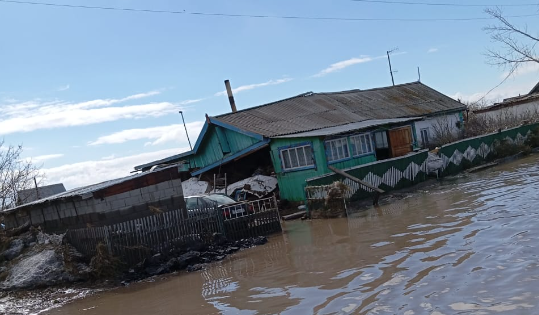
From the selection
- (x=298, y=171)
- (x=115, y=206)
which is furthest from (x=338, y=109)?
(x=115, y=206)

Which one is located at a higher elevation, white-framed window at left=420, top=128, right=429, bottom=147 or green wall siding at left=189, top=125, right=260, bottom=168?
green wall siding at left=189, top=125, right=260, bottom=168

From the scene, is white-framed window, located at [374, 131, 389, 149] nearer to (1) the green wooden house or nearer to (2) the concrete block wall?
(1) the green wooden house

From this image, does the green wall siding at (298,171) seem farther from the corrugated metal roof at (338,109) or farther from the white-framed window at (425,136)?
the white-framed window at (425,136)

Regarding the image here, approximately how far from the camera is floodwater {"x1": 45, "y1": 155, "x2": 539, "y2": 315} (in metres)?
6.86

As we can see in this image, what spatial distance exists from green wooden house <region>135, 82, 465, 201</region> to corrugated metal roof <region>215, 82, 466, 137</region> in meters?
0.04

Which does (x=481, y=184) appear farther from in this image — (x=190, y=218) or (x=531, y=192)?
(x=190, y=218)

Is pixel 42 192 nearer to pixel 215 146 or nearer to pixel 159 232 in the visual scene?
pixel 215 146

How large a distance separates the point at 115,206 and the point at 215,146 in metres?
10.5

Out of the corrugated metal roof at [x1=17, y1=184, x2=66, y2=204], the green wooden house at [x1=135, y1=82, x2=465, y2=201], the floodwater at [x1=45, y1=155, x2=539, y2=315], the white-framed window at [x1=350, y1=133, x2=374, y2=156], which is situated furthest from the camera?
the corrugated metal roof at [x1=17, y1=184, x2=66, y2=204]

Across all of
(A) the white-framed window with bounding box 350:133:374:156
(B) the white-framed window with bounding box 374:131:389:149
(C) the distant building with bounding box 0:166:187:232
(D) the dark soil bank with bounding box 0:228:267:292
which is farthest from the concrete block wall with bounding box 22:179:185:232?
(B) the white-framed window with bounding box 374:131:389:149

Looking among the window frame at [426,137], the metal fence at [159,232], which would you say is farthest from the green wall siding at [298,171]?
the window frame at [426,137]

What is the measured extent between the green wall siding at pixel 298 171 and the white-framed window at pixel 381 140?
111 inches

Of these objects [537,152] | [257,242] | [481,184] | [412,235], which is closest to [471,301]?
[412,235]

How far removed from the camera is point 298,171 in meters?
20.7
